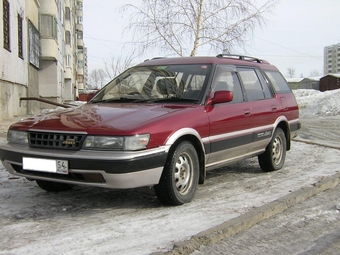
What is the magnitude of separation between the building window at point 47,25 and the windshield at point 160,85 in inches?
810

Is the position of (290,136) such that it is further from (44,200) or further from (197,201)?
(44,200)

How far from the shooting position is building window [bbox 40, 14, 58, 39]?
24484 mm

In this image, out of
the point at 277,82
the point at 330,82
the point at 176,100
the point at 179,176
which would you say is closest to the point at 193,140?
the point at 179,176

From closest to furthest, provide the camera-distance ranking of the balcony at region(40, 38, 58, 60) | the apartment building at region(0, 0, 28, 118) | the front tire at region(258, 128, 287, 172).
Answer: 1. the front tire at region(258, 128, 287, 172)
2. the apartment building at region(0, 0, 28, 118)
3. the balcony at region(40, 38, 58, 60)

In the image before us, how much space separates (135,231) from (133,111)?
133 cm

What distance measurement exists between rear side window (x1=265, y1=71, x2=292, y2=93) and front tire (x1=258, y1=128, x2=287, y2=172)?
2.35 feet

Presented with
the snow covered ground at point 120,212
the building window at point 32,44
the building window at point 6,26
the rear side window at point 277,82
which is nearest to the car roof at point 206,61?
the rear side window at point 277,82

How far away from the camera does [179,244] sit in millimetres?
3176

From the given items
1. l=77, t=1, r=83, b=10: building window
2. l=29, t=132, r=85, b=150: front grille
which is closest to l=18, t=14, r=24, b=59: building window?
l=29, t=132, r=85, b=150: front grille

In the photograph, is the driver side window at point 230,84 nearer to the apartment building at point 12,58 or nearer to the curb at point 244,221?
the curb at point 244,221

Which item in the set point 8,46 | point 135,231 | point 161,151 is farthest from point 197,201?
point 8,46

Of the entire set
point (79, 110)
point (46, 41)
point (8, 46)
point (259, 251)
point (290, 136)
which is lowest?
point (259, 251)

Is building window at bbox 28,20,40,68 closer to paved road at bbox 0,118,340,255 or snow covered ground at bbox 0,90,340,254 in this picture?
snow covered ground at bbox 0,90,340,254

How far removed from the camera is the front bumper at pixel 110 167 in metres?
3.76
